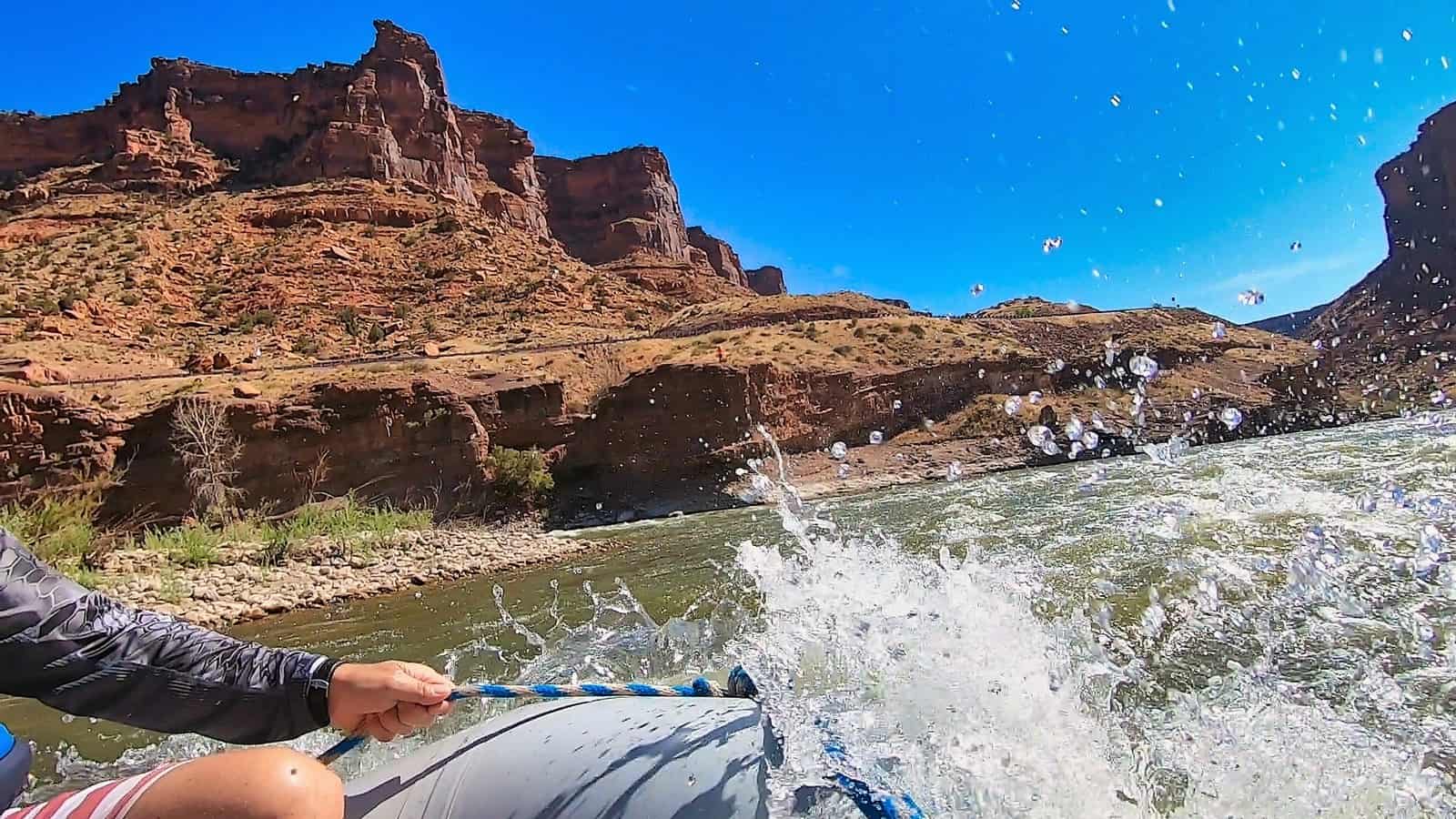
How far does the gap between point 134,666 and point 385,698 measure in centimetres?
41

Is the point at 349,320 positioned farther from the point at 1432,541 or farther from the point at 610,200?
the point at 610,200

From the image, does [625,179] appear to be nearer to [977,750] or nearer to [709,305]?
[709,305]

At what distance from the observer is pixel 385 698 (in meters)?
1.49

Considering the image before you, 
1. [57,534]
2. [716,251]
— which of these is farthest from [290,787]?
[716,251]

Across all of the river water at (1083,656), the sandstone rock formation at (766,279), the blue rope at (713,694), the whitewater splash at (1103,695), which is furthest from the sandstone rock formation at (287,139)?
the blue rope at (713,694)

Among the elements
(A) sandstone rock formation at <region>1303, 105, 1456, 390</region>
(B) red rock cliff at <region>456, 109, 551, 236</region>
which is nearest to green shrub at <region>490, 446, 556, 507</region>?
(A) sandstone rock formation at <region>1303, 105, 1456, 390</region>

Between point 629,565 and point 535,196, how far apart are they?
67498 millimetres

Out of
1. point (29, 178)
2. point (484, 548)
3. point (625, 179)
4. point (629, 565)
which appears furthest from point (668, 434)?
point (625, 179)

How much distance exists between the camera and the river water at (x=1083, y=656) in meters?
2.16

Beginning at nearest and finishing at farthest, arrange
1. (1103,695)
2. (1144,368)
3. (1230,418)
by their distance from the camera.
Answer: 1. (1103,695)
2. (1230,418)
3. (1144,368)

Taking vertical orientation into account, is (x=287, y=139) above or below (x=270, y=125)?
below

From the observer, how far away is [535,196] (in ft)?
241

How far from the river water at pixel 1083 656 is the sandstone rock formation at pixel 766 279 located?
3627 inches

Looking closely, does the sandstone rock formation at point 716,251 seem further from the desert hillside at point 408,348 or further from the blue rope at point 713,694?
the blue rope at point 713,694
